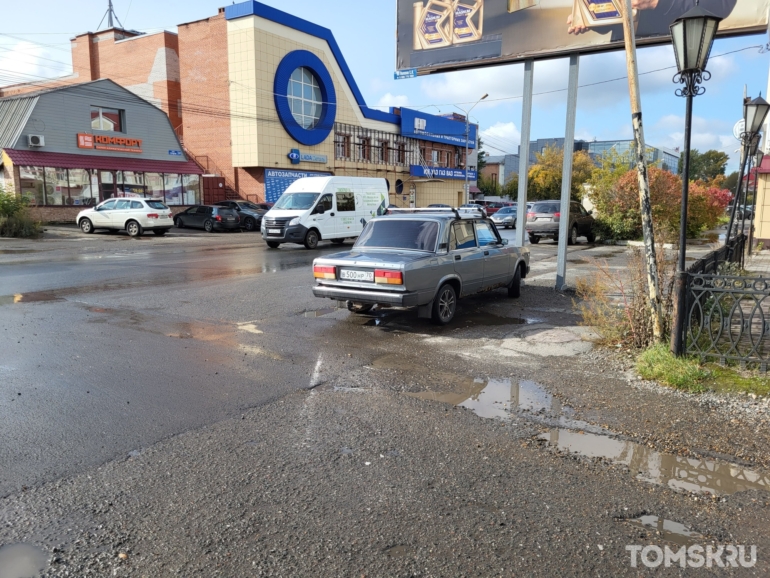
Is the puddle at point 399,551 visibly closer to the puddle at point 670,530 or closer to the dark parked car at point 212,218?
the puddle at point 670,530

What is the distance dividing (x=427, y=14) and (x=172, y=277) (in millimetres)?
7895

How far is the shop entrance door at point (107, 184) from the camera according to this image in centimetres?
3206

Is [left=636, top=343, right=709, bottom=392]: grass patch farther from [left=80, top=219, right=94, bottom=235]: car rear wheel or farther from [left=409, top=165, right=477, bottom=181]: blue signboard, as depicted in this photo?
[left=409, top=165, right=477, bottom=181]: blue signboard

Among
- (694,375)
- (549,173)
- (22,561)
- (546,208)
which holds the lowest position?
(22,561)

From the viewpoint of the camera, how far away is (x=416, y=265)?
7.75 metres

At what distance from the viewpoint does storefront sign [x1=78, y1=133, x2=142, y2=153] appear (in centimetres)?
3078

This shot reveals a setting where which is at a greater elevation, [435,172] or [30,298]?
[435,172]

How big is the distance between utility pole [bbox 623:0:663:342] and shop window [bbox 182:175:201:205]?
33.8 metres

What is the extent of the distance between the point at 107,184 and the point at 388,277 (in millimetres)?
29646

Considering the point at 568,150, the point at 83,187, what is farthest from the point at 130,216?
the point at 568,150

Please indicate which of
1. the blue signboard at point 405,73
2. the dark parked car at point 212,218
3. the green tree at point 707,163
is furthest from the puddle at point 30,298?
the green tree at point 707,163

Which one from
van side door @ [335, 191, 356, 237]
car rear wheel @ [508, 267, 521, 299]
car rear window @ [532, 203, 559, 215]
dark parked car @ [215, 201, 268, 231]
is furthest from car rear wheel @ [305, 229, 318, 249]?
car rear wheel @ [508, 267, 521, 299]

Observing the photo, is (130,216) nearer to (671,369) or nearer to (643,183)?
(643,183)

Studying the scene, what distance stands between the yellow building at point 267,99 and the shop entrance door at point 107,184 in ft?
26.0
